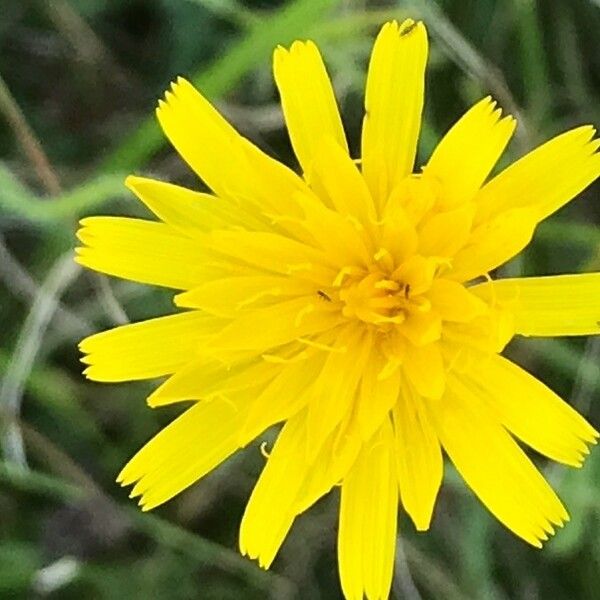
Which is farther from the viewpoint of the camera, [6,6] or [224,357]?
[6,6]

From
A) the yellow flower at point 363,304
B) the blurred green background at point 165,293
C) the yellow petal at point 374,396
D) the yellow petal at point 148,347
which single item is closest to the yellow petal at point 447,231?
the yellow flower at point 363,304

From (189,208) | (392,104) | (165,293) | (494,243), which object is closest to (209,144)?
(189,208)

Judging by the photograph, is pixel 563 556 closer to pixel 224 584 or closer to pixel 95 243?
pixel 224 584

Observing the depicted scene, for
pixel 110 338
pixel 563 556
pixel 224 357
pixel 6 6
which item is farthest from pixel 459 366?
pixel 6 6

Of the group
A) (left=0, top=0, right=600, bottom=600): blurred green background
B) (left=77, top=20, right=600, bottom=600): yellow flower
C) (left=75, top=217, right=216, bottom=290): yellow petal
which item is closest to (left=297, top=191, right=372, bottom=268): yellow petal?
(left=77, top=20, right=600, bottom=600): yellow flower

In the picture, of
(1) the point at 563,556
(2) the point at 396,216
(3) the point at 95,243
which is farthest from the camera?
(1) the point at 563,556

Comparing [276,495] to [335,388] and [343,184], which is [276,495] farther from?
[343,184]

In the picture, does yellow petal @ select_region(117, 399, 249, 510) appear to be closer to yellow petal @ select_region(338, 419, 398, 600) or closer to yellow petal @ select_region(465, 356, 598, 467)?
yellow petal @ select_region(338, 419, 398, 600)
